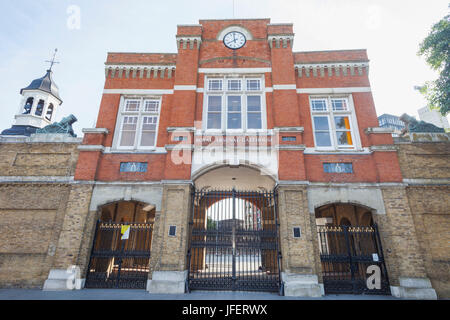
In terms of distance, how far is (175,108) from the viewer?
11.3m

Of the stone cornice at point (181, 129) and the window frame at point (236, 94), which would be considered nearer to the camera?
the stone cornice at point (181, 129)

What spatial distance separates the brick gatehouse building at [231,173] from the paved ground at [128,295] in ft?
1.50

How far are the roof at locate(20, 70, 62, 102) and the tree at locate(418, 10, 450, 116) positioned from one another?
2766cm

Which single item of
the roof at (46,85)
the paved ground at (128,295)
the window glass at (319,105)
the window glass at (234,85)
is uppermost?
the roof at (46,85)

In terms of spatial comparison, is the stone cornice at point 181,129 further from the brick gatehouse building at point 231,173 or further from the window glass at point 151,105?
the window glass at point 151,105

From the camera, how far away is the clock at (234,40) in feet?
41.7

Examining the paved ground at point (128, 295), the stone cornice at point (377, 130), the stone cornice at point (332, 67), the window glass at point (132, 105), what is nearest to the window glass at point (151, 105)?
the window glass at point (132, 105)

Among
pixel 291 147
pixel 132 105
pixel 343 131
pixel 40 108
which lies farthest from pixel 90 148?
pixel 40 108

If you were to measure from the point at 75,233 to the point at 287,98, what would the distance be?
1167 centimetres

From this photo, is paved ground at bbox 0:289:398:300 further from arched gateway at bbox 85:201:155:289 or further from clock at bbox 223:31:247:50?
clock at bbox 223:31:247:50

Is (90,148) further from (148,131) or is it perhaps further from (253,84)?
(253,84)

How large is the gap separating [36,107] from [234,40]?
60.0ft

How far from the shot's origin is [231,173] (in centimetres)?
1354
